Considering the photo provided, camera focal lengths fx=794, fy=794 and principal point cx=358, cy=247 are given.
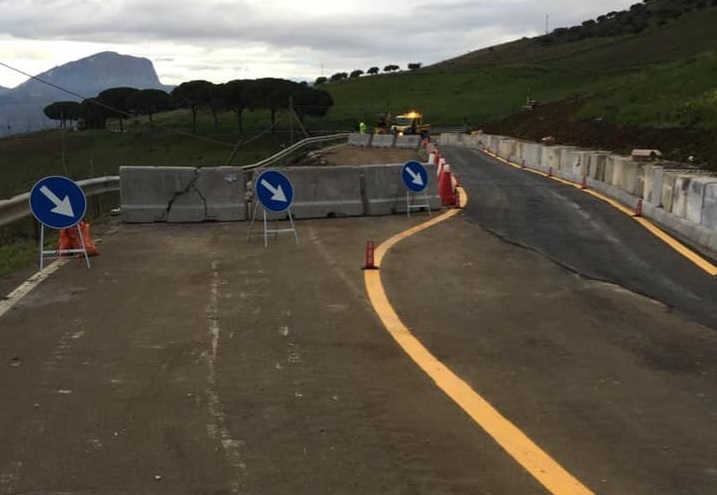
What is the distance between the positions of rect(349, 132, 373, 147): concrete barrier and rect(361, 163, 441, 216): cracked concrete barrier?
36.6 m

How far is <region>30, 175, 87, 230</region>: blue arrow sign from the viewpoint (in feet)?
31.7

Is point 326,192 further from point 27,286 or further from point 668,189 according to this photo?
point 27,286

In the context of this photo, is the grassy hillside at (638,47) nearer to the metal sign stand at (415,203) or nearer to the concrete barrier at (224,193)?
the metal sign stand at (415,203)

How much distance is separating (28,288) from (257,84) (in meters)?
88.4

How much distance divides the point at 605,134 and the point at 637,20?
12942 centimetres

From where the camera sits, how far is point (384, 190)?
14.8 metres

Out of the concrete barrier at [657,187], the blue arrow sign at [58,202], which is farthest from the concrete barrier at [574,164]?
the blue arrow sign at [58,202]

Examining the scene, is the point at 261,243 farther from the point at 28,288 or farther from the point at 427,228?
the point at 28,288

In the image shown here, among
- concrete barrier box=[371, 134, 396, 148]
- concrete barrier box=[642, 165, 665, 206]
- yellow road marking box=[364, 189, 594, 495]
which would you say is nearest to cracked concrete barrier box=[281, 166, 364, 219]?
concrete barrier box=[642, 165, 665, 206]

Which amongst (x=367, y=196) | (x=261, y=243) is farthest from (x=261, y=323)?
(x=367, y=196)

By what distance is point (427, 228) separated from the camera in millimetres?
12969

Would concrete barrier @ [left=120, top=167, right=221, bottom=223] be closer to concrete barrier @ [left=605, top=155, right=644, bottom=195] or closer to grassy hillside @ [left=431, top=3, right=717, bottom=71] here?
concrete barrier @ [left=605, top=155, right=644, bottom=195]

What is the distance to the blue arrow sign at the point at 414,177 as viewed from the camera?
46.9 ft

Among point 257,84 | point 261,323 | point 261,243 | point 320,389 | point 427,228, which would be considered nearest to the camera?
point 320,389
